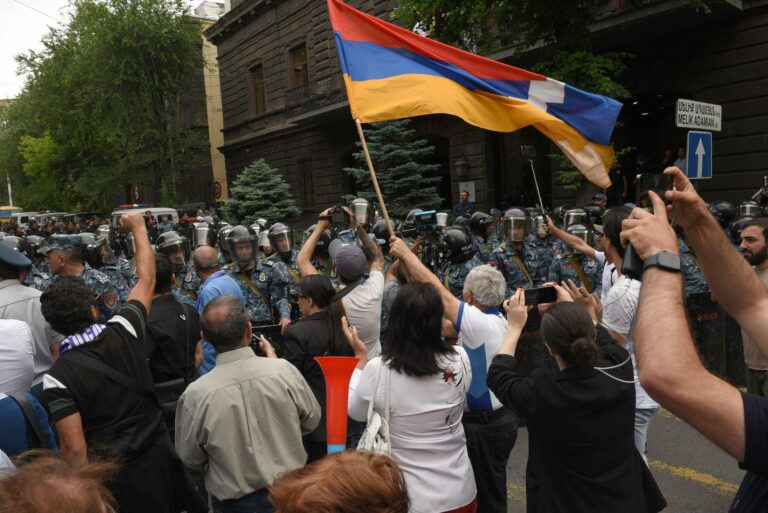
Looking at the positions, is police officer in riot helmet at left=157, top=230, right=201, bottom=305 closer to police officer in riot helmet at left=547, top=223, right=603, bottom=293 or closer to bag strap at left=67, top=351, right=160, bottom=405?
bag strap at left=67, top=351, right=160, bottom=405

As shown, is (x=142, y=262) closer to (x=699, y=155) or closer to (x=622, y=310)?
(x=622, y=310)

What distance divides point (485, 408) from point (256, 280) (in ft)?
13.6

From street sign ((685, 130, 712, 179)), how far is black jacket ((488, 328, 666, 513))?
5.22 meters

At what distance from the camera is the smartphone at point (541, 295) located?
302 cm

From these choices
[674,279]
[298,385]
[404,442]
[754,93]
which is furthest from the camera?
[754,93]

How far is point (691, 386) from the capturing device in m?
1.39

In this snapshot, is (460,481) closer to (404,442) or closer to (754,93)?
(404,442)

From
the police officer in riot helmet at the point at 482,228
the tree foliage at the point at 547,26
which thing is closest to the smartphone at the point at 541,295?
the police officer in riot helmet at the point at 482,228

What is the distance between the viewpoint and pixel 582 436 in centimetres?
253

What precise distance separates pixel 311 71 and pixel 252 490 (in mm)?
24836

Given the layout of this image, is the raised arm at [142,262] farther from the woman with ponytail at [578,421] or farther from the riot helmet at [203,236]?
the riot helmet at [203,236]

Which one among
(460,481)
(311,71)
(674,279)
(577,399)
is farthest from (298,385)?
(311,71)

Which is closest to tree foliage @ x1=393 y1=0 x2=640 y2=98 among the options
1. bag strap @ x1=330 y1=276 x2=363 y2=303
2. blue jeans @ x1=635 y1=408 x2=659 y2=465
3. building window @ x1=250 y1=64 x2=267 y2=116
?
blue jeans @ x1=635 y1=408 x2=659 y2=465

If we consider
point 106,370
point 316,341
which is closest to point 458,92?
point 316,341
